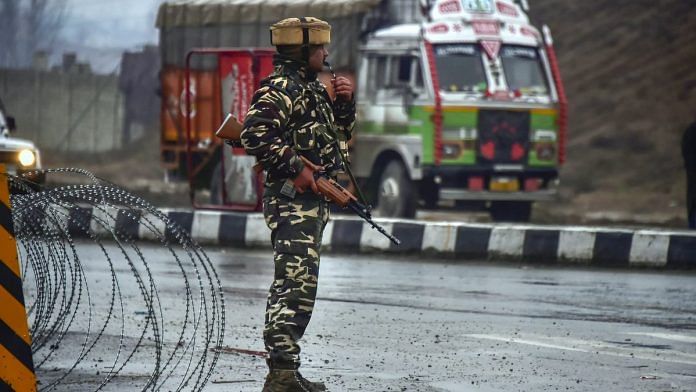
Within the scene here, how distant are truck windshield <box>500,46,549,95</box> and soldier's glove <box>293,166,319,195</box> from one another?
1496cm

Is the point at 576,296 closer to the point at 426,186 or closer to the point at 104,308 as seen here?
the point at 104,308

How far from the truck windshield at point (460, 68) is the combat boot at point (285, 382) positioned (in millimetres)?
14528

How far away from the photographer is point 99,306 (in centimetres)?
1196

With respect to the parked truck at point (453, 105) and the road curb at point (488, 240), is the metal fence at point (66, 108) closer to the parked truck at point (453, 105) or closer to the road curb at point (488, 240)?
the parked truck at point (453, 105)

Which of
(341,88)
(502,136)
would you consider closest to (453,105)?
(502,136)

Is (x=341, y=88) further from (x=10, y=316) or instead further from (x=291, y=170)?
(x=10, y=316)

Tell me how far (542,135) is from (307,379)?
594 inches

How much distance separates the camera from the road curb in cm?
1634

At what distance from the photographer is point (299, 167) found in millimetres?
7609

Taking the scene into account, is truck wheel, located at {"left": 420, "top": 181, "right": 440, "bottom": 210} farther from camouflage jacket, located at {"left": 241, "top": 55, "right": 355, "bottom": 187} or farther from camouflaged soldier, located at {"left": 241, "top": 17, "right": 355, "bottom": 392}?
camouflaged soldier, located at {"left": 241, "top": 17, "right": 355, "bottom": 392}

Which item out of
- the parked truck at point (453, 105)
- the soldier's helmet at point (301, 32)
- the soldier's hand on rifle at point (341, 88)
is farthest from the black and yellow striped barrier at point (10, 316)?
the parked truck at point (453, 105)

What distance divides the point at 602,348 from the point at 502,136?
12942mm

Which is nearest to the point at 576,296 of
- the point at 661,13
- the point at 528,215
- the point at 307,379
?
the point at 307,379

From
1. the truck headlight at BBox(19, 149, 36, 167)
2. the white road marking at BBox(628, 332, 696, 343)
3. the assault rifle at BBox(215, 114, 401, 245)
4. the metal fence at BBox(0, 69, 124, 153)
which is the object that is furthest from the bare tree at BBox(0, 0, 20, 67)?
the assault rifle at BBox(215, 114, 401, 245)
